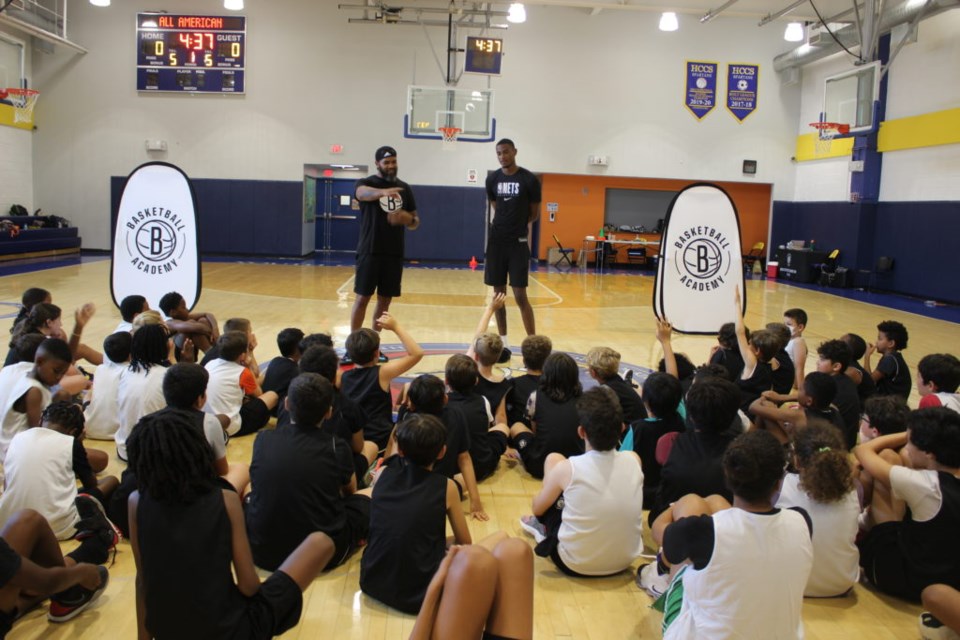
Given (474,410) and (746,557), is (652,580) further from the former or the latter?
(474,410)

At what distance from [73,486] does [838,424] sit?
11.1 ft

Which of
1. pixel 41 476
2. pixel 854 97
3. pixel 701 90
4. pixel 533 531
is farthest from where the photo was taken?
pixel 701 90

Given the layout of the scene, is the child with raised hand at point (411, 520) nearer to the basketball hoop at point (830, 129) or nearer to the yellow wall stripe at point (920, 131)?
the yellow wall stripe at point (920, 131)

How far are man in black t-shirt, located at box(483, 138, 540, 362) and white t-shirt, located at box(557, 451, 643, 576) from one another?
161 inches

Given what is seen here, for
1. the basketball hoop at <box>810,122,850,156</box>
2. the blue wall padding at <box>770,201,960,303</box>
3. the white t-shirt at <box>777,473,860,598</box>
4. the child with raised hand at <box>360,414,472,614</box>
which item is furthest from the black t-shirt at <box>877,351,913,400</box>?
the basketball hoop at <box>810,122,850,156</box>

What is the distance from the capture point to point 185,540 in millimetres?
2004

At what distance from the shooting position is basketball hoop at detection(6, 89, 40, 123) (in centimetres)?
1555

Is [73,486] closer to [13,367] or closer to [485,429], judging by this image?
[13,367]

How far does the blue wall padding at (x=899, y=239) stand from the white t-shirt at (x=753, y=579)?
13744 mm

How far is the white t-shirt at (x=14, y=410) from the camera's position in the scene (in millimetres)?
3473

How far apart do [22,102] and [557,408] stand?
52.6 feet

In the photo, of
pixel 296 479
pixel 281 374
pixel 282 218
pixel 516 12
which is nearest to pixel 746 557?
pixel 296 479

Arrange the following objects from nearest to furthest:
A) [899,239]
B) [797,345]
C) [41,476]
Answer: [41,476] < [797,345] < [899,239]

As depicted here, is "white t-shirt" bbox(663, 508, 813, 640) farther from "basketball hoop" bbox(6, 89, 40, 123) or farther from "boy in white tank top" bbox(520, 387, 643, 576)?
"basketball hoop" bbox(6, 89, 40, 123)
